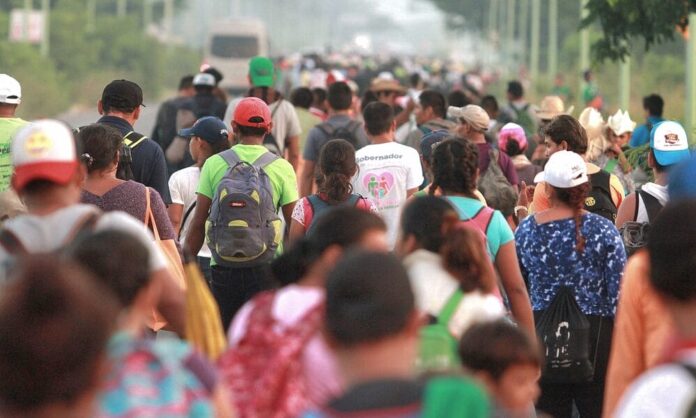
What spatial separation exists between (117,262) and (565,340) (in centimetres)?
374

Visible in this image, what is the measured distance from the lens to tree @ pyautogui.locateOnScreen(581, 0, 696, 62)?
17703 millimetres

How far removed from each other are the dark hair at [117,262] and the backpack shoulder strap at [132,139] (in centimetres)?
531

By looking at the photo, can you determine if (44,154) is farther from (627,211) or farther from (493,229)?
(627,211)

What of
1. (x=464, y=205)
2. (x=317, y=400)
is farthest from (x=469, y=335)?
(x=464, y=205)

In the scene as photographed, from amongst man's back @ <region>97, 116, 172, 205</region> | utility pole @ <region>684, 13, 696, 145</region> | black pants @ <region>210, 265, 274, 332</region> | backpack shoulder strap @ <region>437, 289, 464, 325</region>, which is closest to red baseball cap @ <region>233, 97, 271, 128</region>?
man's back @ <region>97, 116, 172, 205</region>

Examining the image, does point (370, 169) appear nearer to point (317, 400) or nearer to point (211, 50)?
point (317, 400)

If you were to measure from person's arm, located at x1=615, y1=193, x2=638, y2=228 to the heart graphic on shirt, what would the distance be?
5.74 feet

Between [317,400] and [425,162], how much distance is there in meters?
6.25

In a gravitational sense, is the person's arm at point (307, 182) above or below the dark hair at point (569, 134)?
below

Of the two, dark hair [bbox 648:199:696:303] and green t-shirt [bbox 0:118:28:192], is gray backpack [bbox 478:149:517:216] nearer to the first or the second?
green t-shirt [bbox 0:118:28:192]

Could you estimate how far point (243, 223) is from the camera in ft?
29.0

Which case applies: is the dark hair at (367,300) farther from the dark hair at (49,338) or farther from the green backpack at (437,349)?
the green backpack at (437,349)

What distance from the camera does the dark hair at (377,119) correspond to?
10.7m

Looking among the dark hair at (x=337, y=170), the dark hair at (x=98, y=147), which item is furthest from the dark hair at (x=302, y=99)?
the dark hair at (x=98, y=147)
